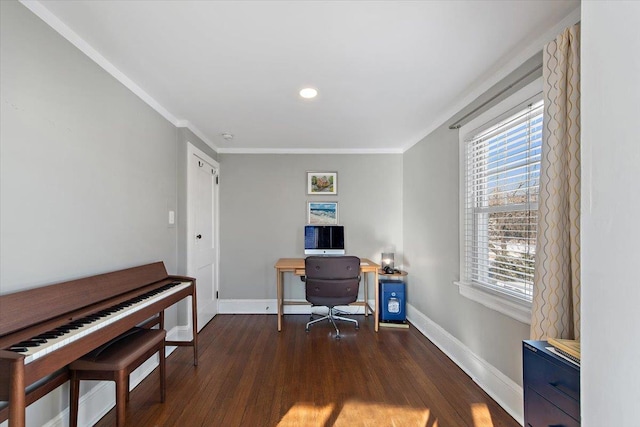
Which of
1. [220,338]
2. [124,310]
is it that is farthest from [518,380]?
[220,338]

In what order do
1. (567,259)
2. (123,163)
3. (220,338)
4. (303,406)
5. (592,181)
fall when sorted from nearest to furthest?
(592,181) → (567,259) → (303,406) → (123,163) → (220,338)

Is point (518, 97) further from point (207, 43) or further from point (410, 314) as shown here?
point (410, 314)

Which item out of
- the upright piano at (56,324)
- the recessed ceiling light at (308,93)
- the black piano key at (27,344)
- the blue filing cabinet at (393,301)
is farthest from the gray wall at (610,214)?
the blue filing cabinet at (393,301)

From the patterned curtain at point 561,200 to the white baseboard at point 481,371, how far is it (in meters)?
0.65

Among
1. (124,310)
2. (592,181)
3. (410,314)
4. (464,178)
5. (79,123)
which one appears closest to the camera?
(592,181)

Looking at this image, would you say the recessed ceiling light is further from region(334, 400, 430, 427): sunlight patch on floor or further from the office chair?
region(334, 400, 430, 427): sunlight patch on floor

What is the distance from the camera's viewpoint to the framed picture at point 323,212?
378cm

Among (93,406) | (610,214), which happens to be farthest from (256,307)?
(610,214)

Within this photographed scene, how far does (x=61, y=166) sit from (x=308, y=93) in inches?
66.3

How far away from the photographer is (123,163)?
1982mm

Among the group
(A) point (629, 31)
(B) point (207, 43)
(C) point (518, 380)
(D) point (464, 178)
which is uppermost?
(B) point (207, 43)

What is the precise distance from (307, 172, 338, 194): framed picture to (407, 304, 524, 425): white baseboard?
Answer: 2.01 meters

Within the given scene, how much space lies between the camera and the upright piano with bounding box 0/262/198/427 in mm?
914

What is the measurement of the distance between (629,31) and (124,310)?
2.27 meters
